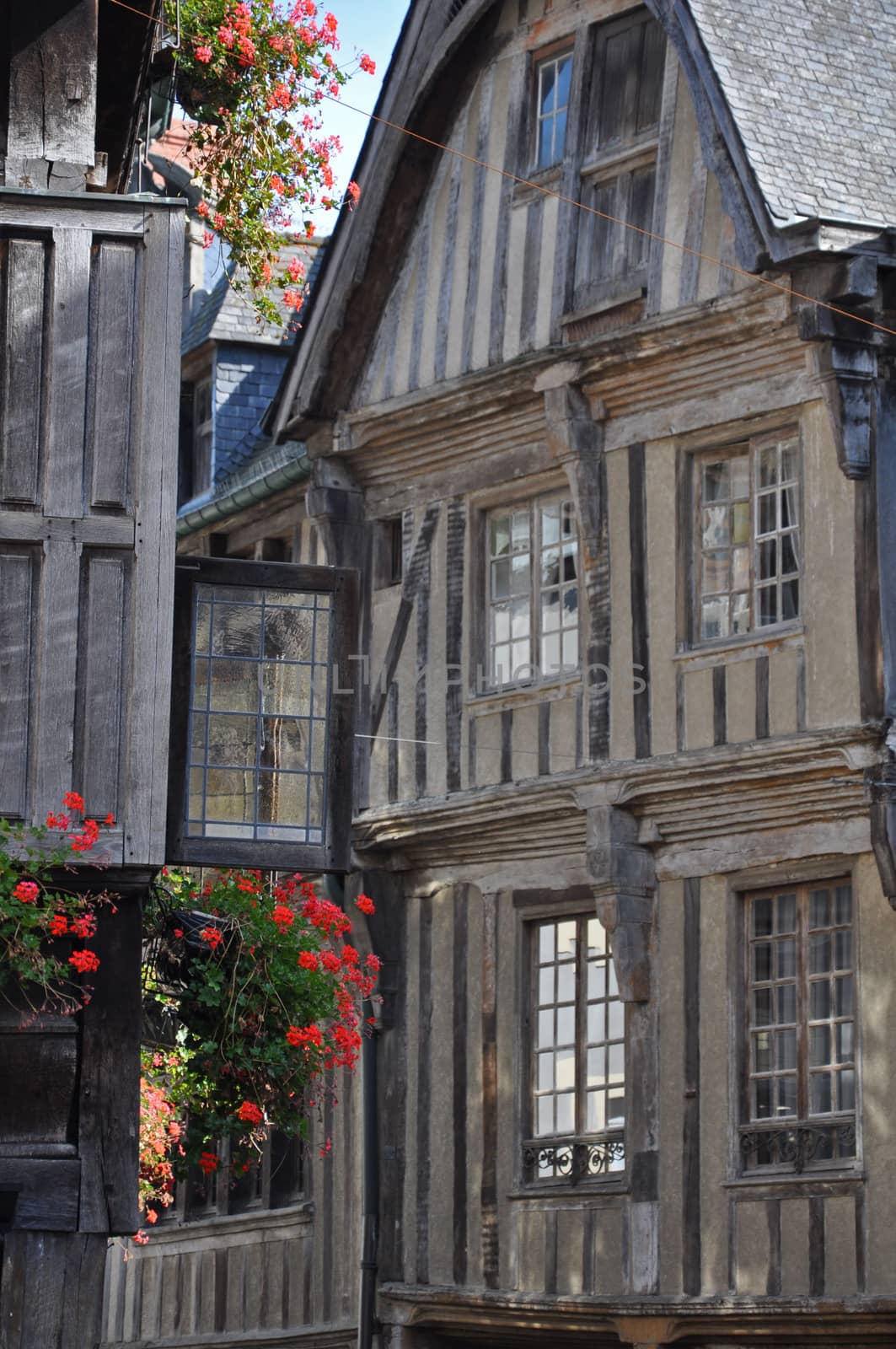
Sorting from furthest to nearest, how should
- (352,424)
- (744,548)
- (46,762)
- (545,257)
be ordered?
(352,424)
(545,257)
(744,548)
(46,762)

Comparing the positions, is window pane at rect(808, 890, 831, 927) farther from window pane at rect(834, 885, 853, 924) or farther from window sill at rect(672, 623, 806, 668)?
window sill at rect(672, 623, 806, 668)

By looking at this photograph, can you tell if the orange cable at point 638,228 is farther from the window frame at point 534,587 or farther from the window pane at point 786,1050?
the window pane at point 786,1050

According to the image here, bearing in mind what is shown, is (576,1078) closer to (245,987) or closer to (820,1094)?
(820,1094)

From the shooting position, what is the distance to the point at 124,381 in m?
10.6

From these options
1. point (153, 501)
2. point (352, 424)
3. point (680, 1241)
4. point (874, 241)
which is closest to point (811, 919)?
point (680, 1241)

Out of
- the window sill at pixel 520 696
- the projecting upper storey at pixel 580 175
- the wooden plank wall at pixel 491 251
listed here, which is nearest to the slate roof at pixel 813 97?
the projecting upper storey at pixel 580 175

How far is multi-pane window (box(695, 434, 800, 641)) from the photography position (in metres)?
15.7

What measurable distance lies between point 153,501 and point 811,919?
20.1ft

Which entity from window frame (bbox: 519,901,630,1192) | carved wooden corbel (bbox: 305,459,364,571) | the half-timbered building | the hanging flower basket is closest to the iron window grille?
the hanging flower basket

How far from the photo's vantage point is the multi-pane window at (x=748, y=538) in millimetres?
15680

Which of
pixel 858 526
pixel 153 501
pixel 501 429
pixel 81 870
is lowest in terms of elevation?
pixel 81 870

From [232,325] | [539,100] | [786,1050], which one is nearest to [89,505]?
[786,1050]

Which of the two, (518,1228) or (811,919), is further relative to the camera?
(518,1228)

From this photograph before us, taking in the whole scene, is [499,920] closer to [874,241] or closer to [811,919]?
[811,919]
